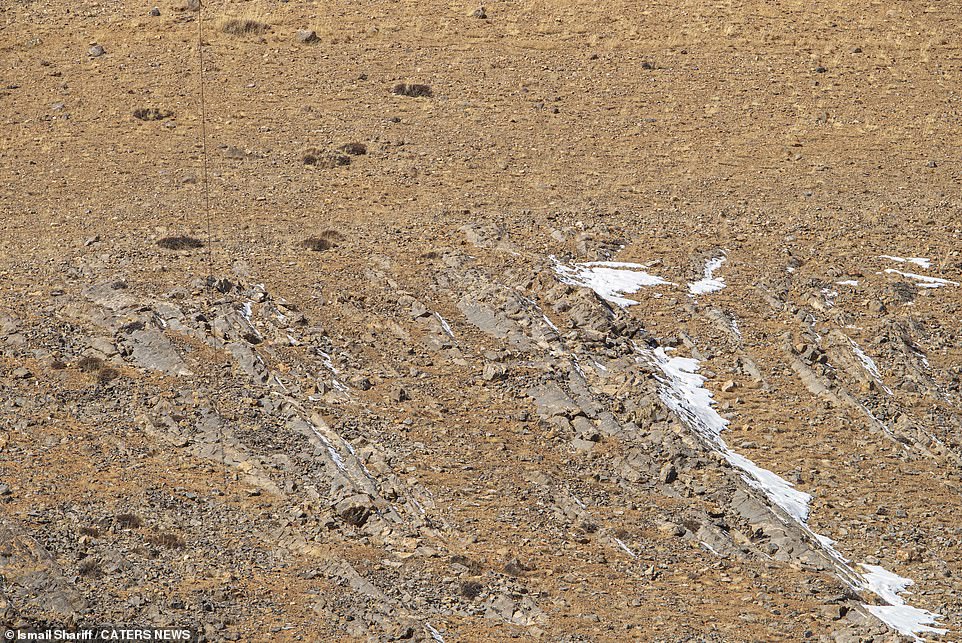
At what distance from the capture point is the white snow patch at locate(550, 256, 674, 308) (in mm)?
34188

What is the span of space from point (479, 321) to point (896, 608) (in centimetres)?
1286

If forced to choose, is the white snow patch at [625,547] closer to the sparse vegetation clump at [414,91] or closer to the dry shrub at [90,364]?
the dry shrub at [90,364]

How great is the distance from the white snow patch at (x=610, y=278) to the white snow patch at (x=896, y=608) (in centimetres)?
1149

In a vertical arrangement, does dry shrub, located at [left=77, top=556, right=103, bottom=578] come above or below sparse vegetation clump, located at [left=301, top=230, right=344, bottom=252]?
above

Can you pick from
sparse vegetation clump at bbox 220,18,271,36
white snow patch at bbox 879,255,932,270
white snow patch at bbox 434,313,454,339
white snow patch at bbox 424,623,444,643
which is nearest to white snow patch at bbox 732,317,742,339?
white snow patch at bbox 879,255,932,270

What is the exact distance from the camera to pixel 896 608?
2294 centimetres

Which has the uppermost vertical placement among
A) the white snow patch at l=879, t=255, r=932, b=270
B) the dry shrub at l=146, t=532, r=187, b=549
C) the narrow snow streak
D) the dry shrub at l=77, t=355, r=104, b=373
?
the dry shrub at l=146, t=532, r=187, b=549

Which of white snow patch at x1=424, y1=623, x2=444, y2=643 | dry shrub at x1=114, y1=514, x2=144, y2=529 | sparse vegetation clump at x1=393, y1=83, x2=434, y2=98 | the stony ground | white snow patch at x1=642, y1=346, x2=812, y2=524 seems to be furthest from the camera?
sparse vegetation clump at x1=393, y1=83, x2=434, y2=98

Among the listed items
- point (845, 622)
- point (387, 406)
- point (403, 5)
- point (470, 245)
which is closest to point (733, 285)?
point (470, 245)

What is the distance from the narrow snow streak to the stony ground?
106 millimetres

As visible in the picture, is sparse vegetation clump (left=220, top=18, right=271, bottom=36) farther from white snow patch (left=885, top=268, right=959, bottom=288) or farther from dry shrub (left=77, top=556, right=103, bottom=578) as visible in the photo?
dry shrub (left=77, top=556, right=103, bottom=578)

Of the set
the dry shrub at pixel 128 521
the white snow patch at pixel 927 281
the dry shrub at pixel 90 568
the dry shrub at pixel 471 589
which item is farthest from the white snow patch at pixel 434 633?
the white snow patch at pixel 927 281

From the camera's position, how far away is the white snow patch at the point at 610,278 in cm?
3419

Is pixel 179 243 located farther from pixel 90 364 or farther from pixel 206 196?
pixel 90 364
